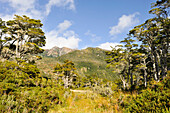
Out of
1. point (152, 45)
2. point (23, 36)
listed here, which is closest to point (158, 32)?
point (152, 45)

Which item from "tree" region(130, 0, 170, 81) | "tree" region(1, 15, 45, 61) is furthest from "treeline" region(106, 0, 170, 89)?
"tree" region(1, 15, 45, 61)

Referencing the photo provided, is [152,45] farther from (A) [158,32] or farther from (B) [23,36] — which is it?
(B) [23,36]

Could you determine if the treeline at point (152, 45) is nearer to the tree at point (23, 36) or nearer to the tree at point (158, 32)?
the tree at point (158, 32)

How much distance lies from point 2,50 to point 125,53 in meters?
20.7

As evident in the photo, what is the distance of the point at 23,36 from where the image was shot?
55.4 ft

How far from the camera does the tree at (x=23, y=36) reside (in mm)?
15750

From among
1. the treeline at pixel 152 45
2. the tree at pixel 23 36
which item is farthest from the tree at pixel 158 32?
the tree at pixel 23 36

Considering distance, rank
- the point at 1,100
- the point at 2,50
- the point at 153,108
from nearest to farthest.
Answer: the point at 153,108 → the point at 1,100 → the point at 2,50

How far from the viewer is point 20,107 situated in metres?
4.78

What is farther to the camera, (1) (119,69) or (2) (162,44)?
(1) (119,69)

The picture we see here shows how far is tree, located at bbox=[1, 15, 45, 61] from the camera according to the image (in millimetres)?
15750

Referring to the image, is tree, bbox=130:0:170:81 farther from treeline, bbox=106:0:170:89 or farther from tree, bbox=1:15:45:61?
tree, bbox=1:15:45:61

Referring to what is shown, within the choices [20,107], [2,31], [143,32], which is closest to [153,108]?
[20,107]

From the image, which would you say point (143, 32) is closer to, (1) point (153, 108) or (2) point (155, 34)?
(2) point (155, 34)
